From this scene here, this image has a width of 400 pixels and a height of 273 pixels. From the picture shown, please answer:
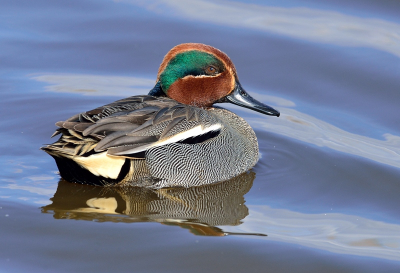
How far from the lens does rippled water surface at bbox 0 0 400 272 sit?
5.28 m

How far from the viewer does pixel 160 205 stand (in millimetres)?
6094

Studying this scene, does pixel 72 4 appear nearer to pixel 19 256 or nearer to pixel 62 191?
pixel 62 191

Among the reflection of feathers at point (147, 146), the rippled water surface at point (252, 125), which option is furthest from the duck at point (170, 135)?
the rippled water surface at point (252, 125)

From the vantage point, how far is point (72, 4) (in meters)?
11.1

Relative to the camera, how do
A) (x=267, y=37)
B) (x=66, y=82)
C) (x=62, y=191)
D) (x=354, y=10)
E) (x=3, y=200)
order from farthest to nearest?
(x=354, y=10), (x=267, y=37), (x=66, y=82), (x=62, y=191), (x=3, y=200)

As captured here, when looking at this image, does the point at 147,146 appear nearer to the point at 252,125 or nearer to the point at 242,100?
the point at 242,100

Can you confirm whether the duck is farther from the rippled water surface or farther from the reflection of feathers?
the rippled water surface

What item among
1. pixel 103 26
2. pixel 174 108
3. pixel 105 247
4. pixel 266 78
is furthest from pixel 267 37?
pixel 105 247

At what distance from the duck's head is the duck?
0.01 m

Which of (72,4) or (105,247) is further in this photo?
(72,4)

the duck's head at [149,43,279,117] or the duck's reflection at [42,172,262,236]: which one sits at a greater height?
the duck's head at [149,43,279,117]

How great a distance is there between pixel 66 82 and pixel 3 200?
3.28m

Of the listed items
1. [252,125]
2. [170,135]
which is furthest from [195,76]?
[252,125]

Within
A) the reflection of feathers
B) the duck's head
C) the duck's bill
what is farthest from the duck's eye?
the reflection of feathers
